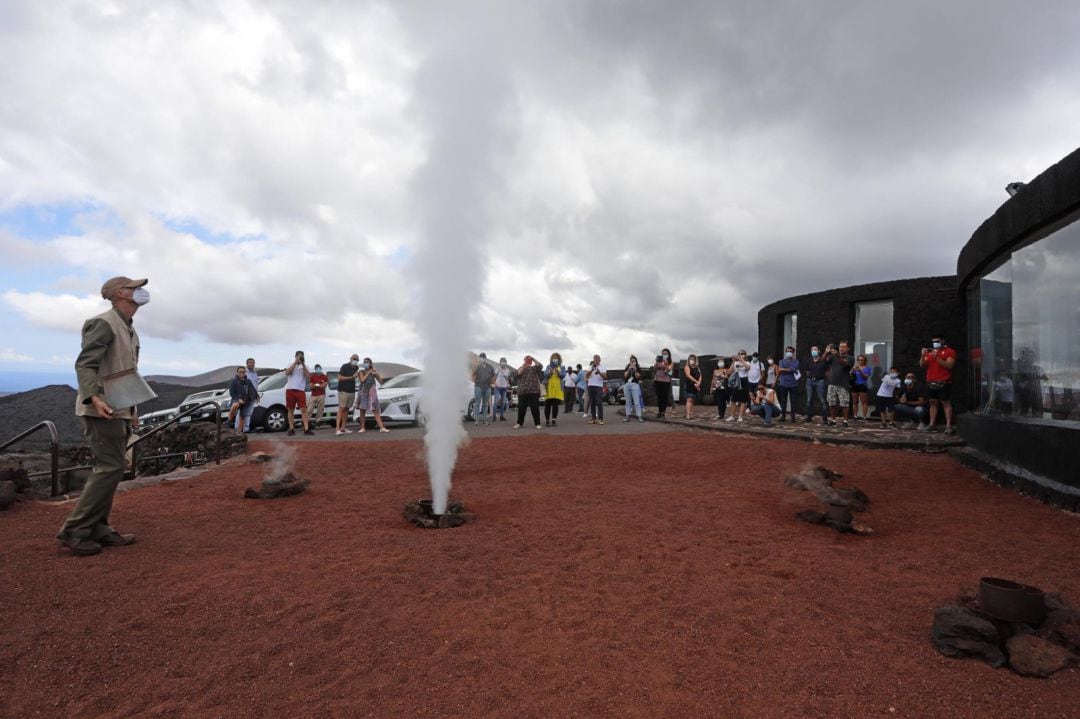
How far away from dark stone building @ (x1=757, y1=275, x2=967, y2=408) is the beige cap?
51.9 feet

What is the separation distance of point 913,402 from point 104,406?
15.7 metres

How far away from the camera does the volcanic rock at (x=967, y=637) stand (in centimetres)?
319

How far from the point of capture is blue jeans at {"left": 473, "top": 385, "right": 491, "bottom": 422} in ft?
53.4

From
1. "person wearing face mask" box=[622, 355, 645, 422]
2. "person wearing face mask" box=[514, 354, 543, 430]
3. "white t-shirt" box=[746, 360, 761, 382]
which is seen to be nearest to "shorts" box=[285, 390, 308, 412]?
"person wearing face mask" box=[514, 354, 543, 430]

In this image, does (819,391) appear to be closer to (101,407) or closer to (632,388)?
(632,388)

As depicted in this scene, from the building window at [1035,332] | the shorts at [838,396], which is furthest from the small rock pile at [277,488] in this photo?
the shorts at [838,396]

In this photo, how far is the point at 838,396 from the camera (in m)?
13.5

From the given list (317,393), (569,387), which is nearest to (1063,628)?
(317,393)

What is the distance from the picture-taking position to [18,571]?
13.8 feet

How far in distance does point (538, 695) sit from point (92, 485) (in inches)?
159

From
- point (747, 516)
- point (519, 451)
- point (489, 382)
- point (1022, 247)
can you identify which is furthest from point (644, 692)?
point (489, 382)

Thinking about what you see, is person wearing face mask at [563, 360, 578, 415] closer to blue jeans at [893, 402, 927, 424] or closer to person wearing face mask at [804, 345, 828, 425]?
person wearing face mask at [804, 345, 828, 425]

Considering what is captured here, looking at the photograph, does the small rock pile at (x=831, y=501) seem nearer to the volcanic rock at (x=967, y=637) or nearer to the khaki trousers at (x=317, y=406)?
the volcanic rock at (x=967, y=637)

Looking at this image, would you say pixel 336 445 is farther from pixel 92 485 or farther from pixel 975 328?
pixel 975 328
